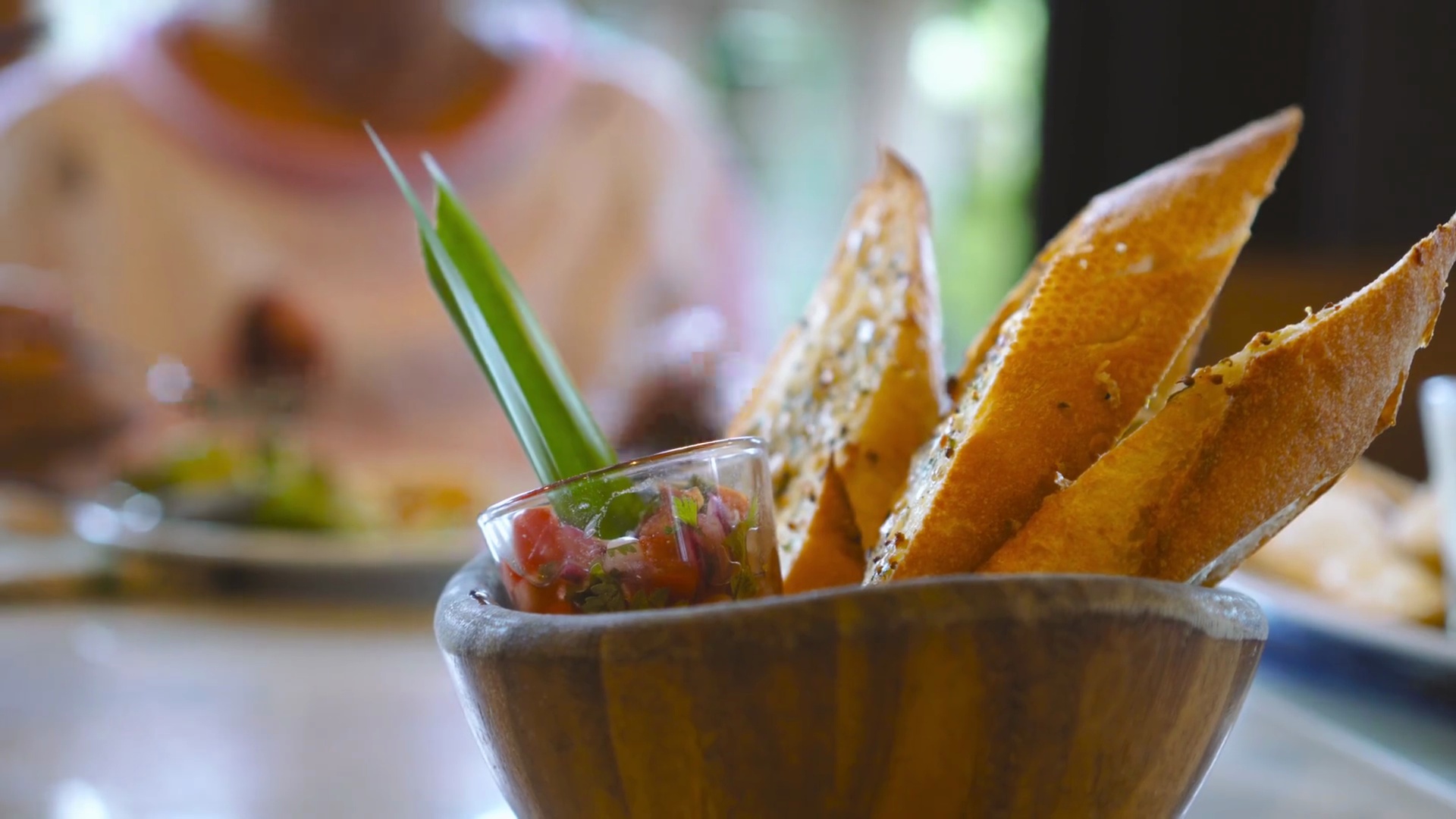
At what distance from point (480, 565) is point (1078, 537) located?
0.21 metres

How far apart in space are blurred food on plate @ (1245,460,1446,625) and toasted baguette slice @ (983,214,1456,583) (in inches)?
17.2

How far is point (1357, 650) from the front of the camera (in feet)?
2.08

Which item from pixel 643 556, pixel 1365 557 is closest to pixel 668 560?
pixel 643 556

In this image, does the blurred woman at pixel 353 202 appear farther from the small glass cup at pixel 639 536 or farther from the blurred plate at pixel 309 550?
the small glass cup at pixel 639 536

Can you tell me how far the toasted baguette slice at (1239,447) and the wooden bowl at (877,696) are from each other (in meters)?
0.04

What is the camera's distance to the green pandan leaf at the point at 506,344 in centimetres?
41

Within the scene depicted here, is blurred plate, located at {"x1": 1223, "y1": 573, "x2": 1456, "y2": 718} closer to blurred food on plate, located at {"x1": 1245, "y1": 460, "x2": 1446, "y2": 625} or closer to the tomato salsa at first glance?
blurred food on plate, located at {"x1": 1245, "y1": 460, "x2": 1446, "y2": 625}

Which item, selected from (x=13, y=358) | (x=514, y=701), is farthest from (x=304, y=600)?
(x=514, y=701)

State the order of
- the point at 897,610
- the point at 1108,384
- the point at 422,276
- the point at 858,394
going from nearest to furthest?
the point at 897,610 → the point at 1108,384 → the point at 858,394 → the point at 422,276

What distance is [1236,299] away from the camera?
171cm

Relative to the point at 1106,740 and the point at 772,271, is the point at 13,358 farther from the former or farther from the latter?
the point at 772,271

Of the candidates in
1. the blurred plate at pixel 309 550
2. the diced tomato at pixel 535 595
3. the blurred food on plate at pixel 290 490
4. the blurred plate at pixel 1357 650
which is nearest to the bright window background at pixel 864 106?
the blurred food on plate at pixel 290 490

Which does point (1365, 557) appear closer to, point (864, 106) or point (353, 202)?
point (353, 202)

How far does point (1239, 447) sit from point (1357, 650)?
395 millimetres
